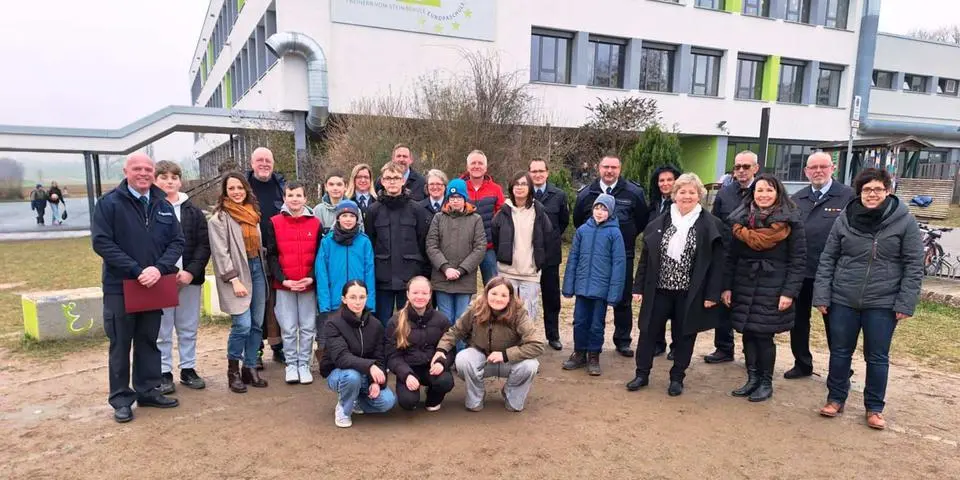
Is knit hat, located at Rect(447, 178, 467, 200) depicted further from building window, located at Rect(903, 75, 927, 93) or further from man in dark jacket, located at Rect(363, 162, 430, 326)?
building window, located at Rect(903, 75, 927, 93)

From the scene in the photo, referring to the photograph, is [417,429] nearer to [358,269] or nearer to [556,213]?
[358,269]

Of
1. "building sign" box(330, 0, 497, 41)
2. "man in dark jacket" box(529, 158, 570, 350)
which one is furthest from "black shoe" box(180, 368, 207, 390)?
"building sign" box(330, 0, 497, 41)

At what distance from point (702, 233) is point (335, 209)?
3.20 metres

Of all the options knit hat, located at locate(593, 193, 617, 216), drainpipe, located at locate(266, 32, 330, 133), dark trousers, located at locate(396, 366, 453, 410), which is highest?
drainpipe, located at locate(266, 32, 330, 133)

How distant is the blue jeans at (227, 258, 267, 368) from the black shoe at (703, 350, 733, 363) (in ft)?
14.6

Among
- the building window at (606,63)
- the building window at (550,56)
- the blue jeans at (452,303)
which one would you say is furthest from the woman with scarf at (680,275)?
the building window at (606,63)

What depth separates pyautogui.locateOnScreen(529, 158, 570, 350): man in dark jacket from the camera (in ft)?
18.5

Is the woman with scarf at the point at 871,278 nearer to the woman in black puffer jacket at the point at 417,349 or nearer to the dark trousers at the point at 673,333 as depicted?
the dark trousers at the point at 673,333

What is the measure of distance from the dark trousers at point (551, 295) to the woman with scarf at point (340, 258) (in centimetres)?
202

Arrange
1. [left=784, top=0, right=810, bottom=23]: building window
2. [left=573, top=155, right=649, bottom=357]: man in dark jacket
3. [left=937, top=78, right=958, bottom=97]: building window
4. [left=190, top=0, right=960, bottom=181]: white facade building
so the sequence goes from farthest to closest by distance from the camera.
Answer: [left=937, top=78, right=958, bottom=97]: building window
[left=784, top=0, right=810, bottom=23]: building window
[left=190, top=0, right=960, bottom=181]: white facade building
[left=573, top=155, right=649, bottom=357]: man in dark jacket

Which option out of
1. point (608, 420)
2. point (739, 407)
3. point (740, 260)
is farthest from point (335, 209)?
point (739, 407)

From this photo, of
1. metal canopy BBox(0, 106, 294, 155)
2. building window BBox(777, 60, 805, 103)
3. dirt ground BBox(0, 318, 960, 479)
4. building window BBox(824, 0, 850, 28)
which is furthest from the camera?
building window BBox(824, 0, 850, 28)

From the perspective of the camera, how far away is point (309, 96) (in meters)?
18.7

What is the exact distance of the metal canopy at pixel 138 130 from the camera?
17531 mm
